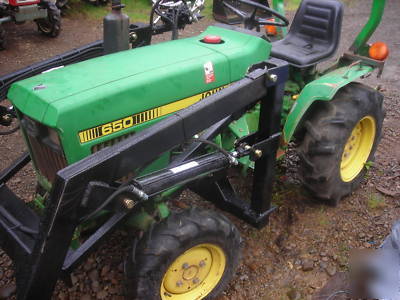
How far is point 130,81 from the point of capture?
2123mm

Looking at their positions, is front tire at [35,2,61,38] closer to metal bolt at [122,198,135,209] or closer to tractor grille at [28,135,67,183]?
tractor grille at [28,135,67,183]

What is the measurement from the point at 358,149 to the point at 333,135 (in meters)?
0.68

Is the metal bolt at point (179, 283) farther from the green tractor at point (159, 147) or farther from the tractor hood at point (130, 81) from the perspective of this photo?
the tractor hood at point (130, 81)

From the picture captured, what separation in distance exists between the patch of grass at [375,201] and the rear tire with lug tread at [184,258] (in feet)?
4.62

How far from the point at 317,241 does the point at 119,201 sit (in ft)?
5.45

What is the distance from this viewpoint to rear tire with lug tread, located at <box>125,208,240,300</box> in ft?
6.52

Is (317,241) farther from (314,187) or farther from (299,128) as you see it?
(299,128)

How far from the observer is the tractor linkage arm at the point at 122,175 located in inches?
63.0

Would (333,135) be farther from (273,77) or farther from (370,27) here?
(370,27)

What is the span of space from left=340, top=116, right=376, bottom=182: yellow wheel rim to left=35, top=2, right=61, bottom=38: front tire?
560 cm

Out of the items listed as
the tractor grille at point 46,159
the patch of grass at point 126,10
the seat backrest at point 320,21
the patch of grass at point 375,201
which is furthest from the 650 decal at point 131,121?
the patch of grass at point 126,10

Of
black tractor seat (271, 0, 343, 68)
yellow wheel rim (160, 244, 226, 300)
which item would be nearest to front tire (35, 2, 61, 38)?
black tractor seat (271, 0, 343, 68)

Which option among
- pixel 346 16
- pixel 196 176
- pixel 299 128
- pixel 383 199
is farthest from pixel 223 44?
pixel 346 16

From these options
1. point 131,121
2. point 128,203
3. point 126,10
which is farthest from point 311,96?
point 126,10
